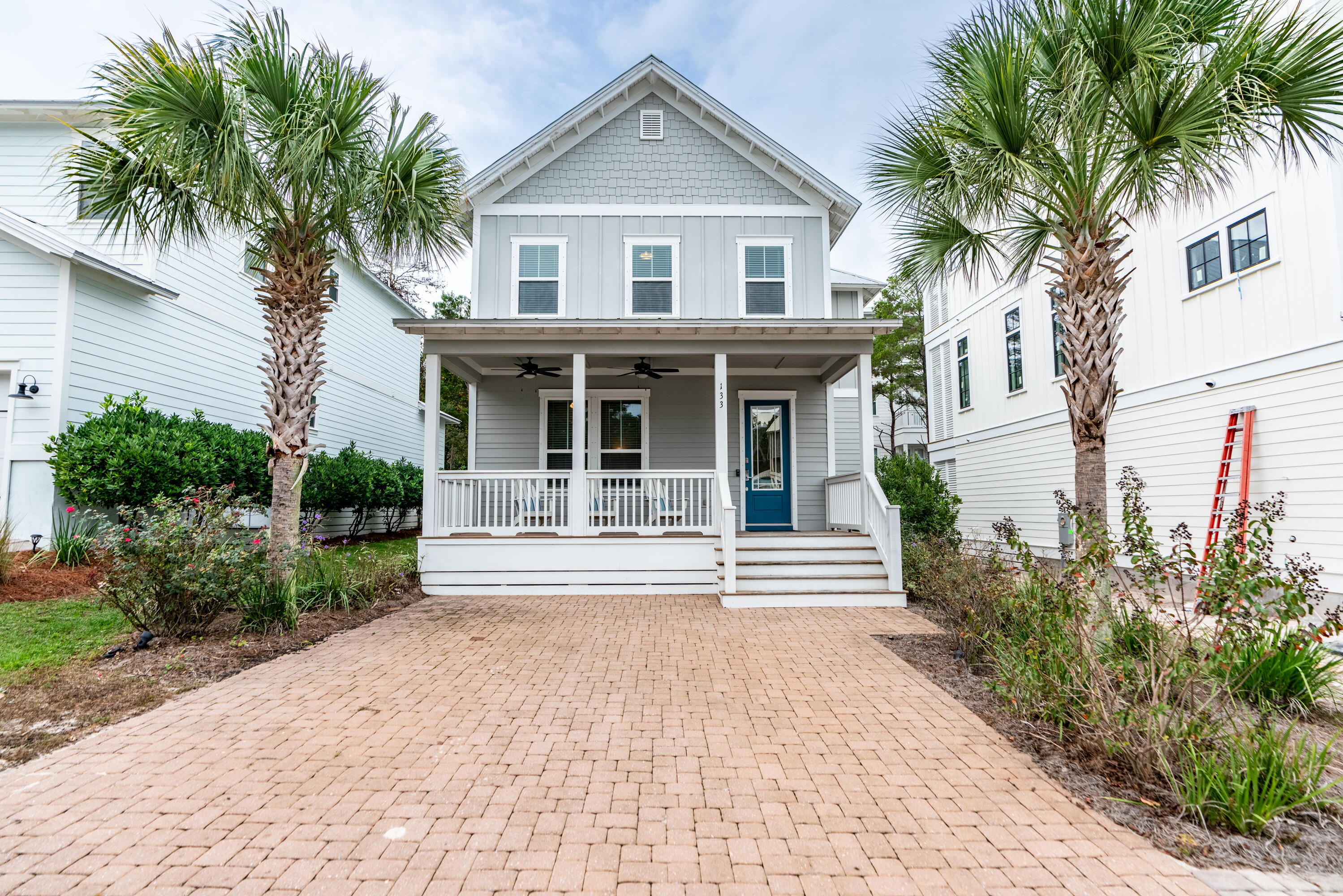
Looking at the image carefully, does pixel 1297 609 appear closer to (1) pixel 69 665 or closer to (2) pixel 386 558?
(1) pixel 69 665

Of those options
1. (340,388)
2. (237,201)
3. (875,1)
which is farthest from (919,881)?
(340,388)

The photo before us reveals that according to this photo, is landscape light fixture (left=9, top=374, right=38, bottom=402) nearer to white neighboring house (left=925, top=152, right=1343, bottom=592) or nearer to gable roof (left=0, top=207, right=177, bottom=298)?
gable roof (left=0, top=207, right=177, bottom=298)

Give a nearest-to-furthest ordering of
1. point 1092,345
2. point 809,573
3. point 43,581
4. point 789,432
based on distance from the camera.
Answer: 1. point 1092,345
2. point 43,581
3. point 809,573
4. point 789,432

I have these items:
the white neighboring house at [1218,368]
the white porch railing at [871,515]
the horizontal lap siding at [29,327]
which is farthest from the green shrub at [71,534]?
the white neighboring house at [1218,368]

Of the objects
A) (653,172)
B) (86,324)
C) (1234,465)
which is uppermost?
(653,172)

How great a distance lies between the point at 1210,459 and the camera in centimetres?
898

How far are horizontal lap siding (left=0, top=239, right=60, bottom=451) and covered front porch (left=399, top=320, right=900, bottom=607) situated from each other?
4.99 metres

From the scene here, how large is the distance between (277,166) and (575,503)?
5.31 metres

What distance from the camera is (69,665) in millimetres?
5039

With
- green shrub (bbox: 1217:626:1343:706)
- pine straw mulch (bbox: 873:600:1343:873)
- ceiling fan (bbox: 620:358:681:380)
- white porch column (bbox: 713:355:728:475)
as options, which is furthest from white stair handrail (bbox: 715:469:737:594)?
green shrub (bbox: 1217:626:1343:706)

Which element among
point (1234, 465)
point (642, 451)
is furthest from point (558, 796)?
point (1234, 465)

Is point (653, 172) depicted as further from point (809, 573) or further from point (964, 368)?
point (964, 368)

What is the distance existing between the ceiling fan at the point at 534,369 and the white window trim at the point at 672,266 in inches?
62.3

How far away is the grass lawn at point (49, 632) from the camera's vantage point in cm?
509
